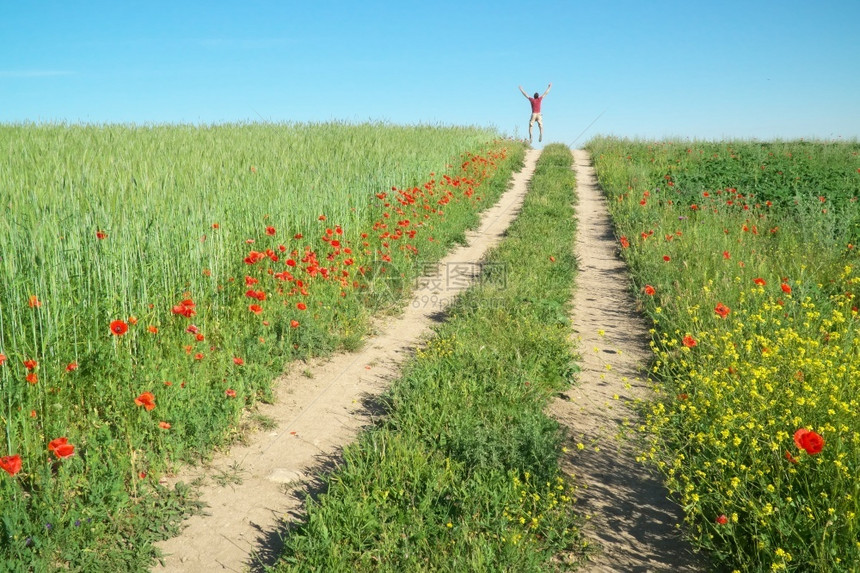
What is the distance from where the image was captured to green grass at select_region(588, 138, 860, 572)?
280cm

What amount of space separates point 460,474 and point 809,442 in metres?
1.78

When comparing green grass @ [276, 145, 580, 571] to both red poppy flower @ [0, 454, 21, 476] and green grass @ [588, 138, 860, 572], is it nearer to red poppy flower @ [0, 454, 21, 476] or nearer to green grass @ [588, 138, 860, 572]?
green grass @ [588, 138, 860, 572]

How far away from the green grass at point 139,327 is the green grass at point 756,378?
113 inches

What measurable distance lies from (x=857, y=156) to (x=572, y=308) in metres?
17.4

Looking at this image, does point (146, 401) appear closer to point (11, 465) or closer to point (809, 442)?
point (11, 465)

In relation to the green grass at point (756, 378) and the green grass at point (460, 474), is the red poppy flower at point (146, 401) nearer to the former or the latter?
the green grass at point (460, 474)

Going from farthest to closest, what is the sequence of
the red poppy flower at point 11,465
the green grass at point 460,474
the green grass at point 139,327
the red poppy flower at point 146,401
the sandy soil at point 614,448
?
the red poppy flower at point 146,401 → the green grass at point 139,327 → the sandy soil at point 614,448 → the green grass at point 460,474 → the red poppy flower at point 11,465

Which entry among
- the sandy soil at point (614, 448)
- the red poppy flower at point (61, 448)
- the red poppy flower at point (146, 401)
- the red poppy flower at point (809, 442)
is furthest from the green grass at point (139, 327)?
the red poppy flower at point (809, 442)

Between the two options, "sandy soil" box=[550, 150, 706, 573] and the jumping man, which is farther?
the jumping man

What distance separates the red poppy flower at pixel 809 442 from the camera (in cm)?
254

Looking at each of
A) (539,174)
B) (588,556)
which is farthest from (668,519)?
(539,174)

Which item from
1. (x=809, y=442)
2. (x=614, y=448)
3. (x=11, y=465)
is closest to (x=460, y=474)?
(x=614, y=448)

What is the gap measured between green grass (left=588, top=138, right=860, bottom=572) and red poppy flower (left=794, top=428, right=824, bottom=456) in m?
0.02

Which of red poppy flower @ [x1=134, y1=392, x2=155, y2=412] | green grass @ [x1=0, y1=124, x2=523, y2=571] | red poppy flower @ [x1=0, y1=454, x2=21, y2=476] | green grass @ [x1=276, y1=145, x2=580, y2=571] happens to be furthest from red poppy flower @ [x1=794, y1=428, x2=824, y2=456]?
red poppy flower @ [x1=0, y1=454, x2=21, y2=476]
